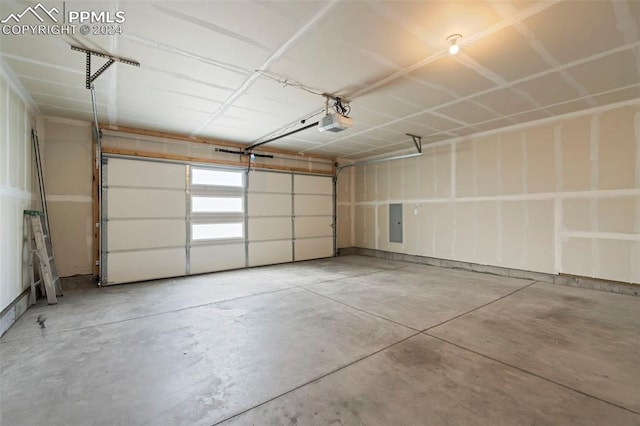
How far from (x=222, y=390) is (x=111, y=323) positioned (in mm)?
2119

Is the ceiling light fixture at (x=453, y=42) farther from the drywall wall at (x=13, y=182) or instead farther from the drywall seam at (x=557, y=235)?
the drywall wall at (x=13, y=182)

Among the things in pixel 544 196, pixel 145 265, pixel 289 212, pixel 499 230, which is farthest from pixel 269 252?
pixel 544 196

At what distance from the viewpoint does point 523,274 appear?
525 centimetres

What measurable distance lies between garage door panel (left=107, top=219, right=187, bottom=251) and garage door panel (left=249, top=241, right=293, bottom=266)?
5.29ft

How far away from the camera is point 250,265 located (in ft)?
21.7

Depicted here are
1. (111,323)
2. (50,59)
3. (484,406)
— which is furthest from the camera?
(111,323)

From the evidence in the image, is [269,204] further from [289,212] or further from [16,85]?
[16,85]

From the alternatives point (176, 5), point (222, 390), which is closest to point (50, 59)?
point (176, 5)

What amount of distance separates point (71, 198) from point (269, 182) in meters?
3.78

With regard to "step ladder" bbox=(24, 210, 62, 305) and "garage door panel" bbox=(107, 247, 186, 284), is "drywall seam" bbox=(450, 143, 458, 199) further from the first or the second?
"step ladder" bbox=(24, 210, 62, 305)

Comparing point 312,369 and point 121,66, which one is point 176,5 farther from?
point 312,369

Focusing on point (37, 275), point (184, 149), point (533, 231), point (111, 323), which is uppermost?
point (184, 149)

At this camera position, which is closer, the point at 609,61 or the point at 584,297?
the point at 609,61

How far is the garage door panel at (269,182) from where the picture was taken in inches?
263
